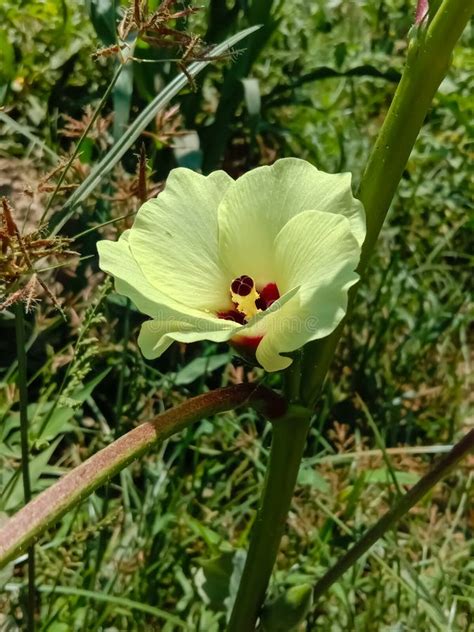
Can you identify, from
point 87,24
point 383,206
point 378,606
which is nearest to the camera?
point 383,206

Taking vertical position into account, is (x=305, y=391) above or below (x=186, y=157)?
below

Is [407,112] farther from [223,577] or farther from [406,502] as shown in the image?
[223,577]

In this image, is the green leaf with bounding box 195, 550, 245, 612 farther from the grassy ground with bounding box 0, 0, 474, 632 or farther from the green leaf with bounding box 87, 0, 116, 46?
the green leaf with bounding box 87, 0, 116, 46

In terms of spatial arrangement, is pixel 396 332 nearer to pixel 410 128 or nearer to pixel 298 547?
pixel 298 547

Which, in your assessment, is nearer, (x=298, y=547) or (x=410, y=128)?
(x=410, y=128)

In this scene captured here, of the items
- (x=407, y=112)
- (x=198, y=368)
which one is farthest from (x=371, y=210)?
(x=198, y=368)

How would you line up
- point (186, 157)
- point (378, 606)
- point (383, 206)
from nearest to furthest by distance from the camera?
point (383, 206), point (378, 606), point (186, 157)

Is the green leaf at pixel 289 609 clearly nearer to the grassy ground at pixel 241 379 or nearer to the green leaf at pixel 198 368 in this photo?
the grassy ground at pixel 241 379

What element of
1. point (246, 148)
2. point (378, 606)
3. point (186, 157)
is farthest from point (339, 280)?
point (246, 148)

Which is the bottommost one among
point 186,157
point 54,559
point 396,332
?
point 54,559
